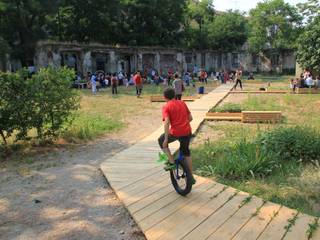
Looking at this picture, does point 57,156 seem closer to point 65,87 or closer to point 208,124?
point 65,87

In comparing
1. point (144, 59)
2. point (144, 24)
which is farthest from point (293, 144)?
point (144, 24)

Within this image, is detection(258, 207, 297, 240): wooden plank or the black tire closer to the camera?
detection(258, 207, 297, 240): wooden plank

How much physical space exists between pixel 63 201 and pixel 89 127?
691 centimetres

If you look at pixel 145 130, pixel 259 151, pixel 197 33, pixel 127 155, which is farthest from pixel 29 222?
pixel 197 33

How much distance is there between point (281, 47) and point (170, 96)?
50.5 meters

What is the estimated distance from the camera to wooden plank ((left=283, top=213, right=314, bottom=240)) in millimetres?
4844

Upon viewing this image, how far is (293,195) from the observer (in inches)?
251

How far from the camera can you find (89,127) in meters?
13.4

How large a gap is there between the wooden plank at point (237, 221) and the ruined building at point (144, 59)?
21946 millimetres

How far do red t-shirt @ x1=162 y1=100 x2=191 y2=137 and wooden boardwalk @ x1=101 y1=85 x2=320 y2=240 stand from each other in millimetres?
957

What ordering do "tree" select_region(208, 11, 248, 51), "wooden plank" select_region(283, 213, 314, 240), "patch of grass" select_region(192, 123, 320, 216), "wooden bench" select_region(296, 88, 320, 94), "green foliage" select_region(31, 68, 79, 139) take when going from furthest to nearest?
"tree" select_region(208, 11, 248, 51), "wooden bench" select_region(296, 88, 320, 94), "green foliage" select_region(31, 68, 79, 139), "patch of grass" select_region(192, 123, 320, 216), "wooden plank" select_region(283, 213, 314, 240)

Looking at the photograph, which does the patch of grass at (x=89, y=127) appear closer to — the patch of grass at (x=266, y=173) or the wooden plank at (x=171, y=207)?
the patch of grass at (x=266, y=173)

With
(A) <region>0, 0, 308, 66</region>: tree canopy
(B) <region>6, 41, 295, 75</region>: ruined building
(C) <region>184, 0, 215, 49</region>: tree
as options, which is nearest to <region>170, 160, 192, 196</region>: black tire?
(A) <region>0, 0, 308, 66</region>: tree canopy

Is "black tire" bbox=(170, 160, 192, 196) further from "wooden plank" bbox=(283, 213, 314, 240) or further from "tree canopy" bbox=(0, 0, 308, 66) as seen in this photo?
"tree canopy" bbox=(0, 0, 308, 66)
